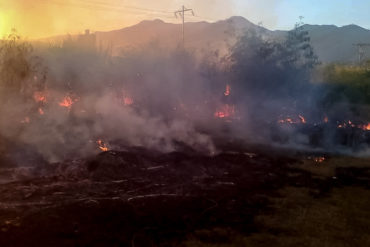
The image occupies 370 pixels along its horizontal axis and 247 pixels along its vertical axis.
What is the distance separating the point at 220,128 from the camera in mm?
33781

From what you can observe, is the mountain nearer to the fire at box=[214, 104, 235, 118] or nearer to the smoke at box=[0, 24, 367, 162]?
the smoke at box=[0, 24, 367, 162]

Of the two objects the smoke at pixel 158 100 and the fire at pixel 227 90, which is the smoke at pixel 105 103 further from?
the fire at pixel 227 90

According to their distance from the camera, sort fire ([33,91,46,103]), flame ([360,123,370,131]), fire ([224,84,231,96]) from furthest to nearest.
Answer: fire ([224,84,231,96])
flame ([360,123,370,131])
fire ([33,91,46,103])

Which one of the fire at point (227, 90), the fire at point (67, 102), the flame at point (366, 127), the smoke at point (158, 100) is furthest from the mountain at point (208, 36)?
the flame at point (366, 127)

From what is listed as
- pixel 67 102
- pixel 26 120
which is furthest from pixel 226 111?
pixel 26 120

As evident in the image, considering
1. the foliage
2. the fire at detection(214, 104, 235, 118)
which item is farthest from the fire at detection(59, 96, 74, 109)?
the fire at detection(214, 104, 235, 118)

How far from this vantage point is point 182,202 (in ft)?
47.2

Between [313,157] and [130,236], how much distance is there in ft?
53.5

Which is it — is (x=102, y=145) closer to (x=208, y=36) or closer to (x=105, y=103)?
(x=105, y=103)

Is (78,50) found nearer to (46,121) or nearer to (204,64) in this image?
(204,64)

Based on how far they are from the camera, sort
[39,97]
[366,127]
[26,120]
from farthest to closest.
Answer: [366,127], [39,97], [26,120]

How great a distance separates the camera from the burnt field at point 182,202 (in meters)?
11.2

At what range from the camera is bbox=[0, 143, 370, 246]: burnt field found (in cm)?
1125

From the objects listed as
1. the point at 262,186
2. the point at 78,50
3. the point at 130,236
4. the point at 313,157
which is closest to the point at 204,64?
the point at 78,50
